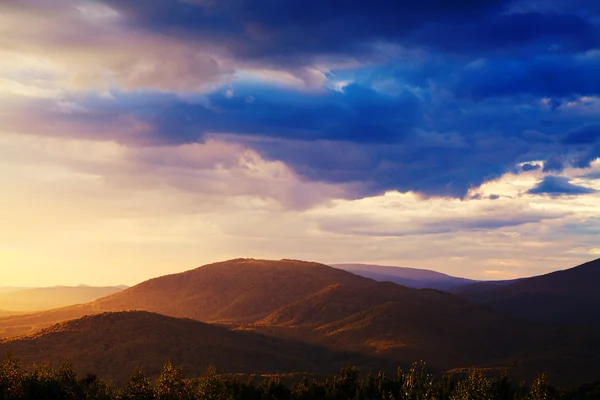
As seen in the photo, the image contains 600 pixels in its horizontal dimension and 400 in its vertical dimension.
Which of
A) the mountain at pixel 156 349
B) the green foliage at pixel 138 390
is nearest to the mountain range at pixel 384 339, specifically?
the mountain at pixel 156 349

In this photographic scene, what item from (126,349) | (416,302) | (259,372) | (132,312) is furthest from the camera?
(416,302)

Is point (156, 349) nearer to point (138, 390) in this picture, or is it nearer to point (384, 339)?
point (384, 339)

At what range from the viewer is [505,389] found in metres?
56.8

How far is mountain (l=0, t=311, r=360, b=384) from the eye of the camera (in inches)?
4759

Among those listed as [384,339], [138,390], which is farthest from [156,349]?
[138,390]

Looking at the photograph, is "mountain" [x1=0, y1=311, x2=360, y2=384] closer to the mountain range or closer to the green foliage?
the mountain range

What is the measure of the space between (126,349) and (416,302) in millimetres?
89966

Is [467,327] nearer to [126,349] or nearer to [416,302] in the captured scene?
[416,302]

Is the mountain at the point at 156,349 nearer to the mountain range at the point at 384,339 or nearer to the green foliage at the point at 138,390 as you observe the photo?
the mountain range at the point at 384,339

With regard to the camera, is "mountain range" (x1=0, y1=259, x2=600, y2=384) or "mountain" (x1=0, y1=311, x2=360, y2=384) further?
"mountain range" (x1=0, y1=259, x2=600, y2=384)

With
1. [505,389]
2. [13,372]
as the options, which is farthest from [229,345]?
[505,389]

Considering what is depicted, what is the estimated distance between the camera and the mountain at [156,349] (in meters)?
121

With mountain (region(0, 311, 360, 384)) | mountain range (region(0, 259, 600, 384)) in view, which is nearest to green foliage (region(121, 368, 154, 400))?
mountain (region(0, 311, 360, 384))

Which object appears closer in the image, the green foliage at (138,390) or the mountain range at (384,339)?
the green foliage at (138,390)
